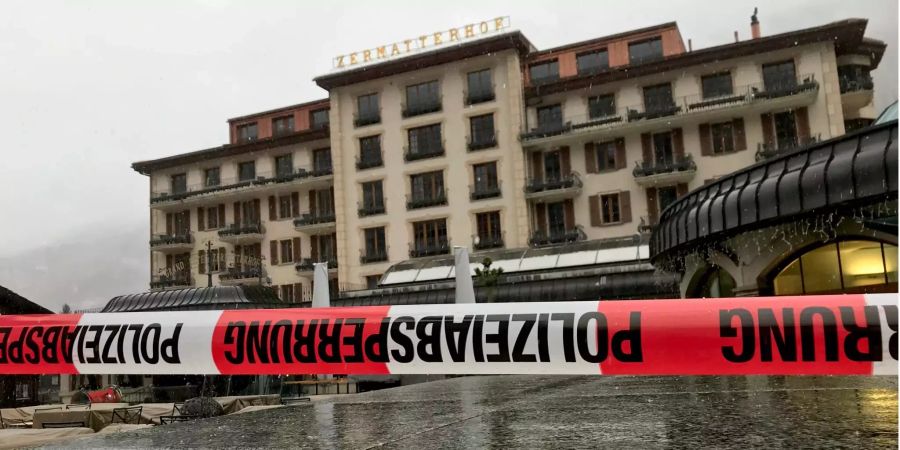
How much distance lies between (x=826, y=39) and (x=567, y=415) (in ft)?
112

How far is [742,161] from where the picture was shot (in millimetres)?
35594

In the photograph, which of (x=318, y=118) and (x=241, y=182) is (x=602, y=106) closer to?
(x=318, y=118)

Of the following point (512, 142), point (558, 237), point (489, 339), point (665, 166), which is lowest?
point (489, 339)

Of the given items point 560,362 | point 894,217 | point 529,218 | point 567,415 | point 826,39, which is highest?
point 826,39

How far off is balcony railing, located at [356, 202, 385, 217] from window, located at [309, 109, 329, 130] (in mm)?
8440

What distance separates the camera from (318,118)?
4872 centimetres

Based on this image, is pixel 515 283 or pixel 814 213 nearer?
pixel 814 213

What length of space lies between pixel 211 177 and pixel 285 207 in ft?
21.6

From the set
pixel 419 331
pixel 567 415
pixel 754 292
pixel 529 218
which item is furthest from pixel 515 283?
pixel 419 331

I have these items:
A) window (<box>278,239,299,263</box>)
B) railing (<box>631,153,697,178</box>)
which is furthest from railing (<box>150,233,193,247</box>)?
railing (<box>631,153,697,178</box>)

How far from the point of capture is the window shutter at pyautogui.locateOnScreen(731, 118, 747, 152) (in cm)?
3572

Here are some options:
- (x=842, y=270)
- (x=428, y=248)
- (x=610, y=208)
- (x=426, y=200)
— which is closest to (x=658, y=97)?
(x=610, y=208)

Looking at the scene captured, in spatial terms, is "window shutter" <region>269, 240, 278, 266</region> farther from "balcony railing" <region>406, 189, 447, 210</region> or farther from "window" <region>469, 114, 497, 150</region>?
"window" <region>469, 114, 497, 150</region>

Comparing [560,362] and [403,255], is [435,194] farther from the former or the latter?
[560,362]
